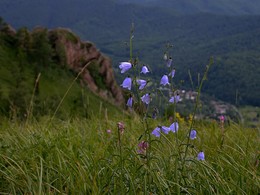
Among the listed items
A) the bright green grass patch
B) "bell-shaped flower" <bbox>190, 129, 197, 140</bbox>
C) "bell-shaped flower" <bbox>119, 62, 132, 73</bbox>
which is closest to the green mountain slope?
the bright green grass patch

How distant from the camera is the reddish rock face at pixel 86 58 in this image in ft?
266

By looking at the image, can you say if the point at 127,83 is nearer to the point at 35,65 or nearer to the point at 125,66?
the point at 125,66

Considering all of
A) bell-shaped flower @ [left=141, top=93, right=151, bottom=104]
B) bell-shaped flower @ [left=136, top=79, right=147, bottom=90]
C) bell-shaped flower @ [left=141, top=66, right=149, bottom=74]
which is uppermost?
bell-shaped flower @ [left=141, top=66, right=149, bottom=74]

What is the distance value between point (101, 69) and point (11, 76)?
58.4 feet

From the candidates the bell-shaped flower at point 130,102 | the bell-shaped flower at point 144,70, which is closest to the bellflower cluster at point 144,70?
the bell-shaped flower at point 144,70

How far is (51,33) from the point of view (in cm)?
8169

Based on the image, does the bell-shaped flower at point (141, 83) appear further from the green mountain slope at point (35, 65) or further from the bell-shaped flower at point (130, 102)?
the green mountain slope at point (35, 65)

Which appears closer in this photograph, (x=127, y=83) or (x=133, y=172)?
(x=127, y=83)

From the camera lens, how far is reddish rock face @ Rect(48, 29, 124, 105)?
81.0 meters

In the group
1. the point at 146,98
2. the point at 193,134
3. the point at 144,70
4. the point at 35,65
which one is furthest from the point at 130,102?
the point at 35,65

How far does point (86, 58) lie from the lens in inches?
3147

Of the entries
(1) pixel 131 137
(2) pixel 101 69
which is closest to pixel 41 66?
(2) pixel 101 69

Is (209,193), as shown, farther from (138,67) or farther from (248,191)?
(138,67)

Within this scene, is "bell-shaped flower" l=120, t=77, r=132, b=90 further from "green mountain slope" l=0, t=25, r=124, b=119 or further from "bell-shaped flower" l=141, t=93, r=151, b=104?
"green mountain slope" l=0, t=25, r=124, b=119
